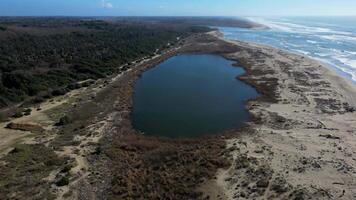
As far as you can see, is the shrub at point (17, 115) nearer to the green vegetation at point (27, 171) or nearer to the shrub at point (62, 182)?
the green vegetation at point (27, 171)

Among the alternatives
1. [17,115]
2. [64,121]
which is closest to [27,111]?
[17,115]

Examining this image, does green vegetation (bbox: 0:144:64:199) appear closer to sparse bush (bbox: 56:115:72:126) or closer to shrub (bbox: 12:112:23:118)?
sparse bush (bbox: 56:115:72:126)

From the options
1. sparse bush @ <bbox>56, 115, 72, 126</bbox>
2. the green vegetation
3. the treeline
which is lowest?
the green vegetation

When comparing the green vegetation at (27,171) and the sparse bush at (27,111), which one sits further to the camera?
the sparse bush at (27,111)

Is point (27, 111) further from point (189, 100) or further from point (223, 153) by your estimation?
point (223, 153)

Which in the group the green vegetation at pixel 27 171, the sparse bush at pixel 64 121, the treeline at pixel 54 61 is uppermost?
the treeline at pixel 54 61

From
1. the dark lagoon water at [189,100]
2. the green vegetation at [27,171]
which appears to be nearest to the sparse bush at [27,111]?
the green vegetation at [27,171]

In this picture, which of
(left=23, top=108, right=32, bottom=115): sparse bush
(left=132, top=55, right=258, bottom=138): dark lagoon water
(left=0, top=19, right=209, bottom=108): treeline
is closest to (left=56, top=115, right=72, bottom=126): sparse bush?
(left=23, top=108, right=32, bottom=115): sparse bush
